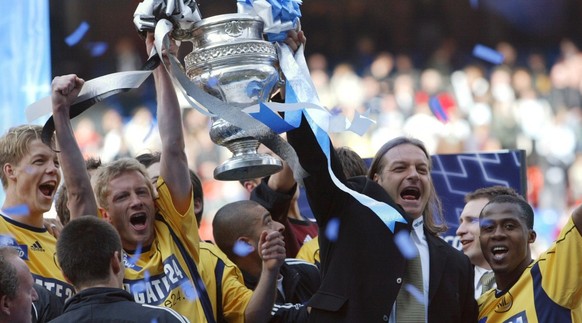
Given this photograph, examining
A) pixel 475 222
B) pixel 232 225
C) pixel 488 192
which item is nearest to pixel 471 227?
pixel 475 222

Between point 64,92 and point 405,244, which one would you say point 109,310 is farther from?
point 405,244

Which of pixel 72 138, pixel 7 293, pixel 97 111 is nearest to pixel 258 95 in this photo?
pixel 72 138

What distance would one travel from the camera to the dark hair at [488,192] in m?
4.13

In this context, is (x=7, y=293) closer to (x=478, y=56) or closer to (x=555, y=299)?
(x=555, y=299)

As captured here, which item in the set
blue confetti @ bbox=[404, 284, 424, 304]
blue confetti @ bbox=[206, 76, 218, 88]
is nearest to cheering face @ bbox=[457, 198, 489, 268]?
blue confetti @ bbox=[404, 284, 424, 304]

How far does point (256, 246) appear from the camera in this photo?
3.81m

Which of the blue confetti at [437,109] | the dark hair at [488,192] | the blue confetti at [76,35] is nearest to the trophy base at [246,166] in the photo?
the dark hair at [488,192]

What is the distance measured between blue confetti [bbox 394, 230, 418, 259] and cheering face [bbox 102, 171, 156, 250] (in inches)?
31.0

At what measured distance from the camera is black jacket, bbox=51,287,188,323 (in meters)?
2.71

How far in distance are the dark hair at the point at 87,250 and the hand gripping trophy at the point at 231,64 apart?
43 cm

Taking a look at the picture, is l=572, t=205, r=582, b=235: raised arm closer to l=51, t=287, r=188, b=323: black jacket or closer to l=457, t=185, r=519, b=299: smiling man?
l=457, t=185, r=519, b=299: smiling man

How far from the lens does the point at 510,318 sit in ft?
11.2

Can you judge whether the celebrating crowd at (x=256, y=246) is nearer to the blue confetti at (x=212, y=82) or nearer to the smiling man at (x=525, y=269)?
the smiling man at (x=525, y=269)

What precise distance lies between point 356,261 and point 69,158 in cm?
92
